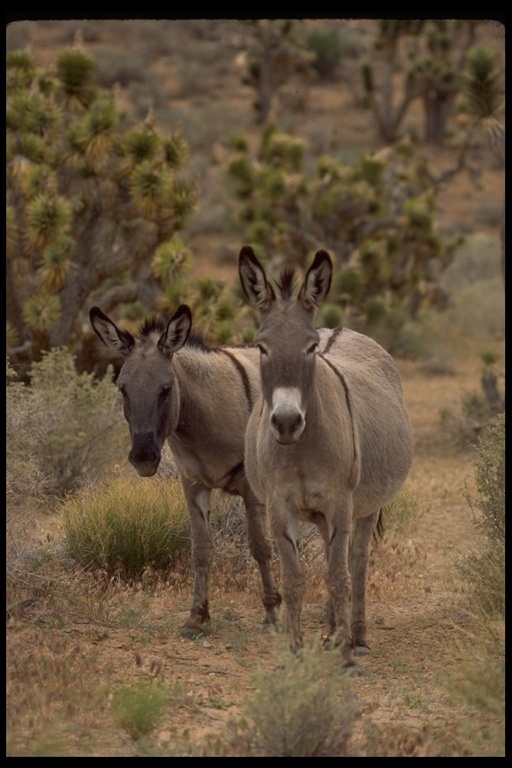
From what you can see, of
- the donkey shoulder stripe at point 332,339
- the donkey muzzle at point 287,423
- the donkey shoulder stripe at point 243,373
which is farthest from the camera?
the donkey shoulder stripe at point 243,373

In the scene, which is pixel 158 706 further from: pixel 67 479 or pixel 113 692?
pixel 67 479

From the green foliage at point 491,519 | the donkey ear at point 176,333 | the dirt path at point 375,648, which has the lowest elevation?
the dirt path at point 375,648

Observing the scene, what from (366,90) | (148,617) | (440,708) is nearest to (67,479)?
(148,617)

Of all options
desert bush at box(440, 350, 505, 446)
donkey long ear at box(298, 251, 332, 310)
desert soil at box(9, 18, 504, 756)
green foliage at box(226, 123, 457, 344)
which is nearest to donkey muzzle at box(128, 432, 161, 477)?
desert soil at box(9, 18, 504, 756)

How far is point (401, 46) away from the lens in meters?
45.4

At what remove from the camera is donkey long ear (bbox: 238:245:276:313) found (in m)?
6.20

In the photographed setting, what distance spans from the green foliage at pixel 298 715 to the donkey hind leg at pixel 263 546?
2314 mm

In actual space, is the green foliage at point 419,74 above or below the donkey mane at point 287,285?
above

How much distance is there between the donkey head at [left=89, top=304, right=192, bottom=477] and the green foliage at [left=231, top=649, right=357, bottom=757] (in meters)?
1.88

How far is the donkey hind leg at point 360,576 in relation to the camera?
7445mm

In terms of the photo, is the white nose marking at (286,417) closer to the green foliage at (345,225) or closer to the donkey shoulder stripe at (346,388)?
the donkey shoulder stripe at (346,388)

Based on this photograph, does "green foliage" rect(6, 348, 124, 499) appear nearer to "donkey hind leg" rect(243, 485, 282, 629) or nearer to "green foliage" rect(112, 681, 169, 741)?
"donkey hind leg" rect(243, 485, 282, 629)

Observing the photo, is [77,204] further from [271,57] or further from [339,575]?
[271,57]

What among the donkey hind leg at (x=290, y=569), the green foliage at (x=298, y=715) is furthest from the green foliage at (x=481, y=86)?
the green foliage at (x=298, y=715)
